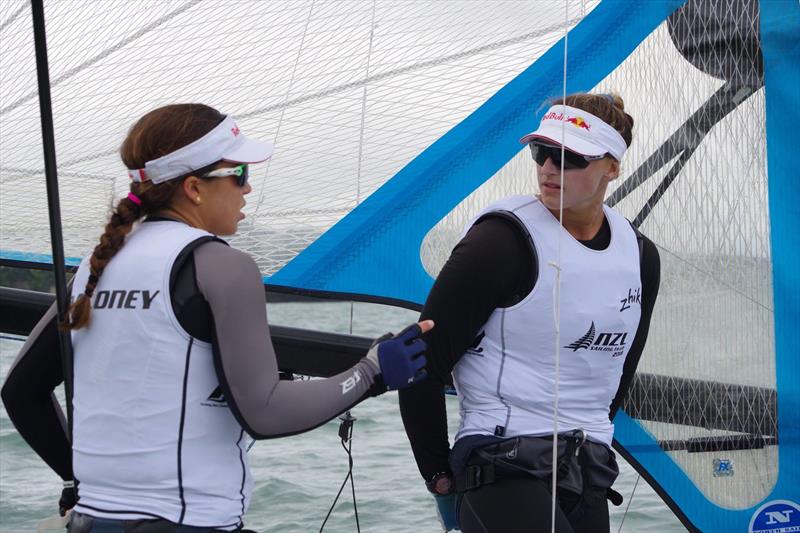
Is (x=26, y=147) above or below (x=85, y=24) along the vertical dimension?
below

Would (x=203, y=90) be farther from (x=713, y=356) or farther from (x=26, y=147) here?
(x=713, y=356)

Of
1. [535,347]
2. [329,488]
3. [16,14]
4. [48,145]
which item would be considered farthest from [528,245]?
[329,488]

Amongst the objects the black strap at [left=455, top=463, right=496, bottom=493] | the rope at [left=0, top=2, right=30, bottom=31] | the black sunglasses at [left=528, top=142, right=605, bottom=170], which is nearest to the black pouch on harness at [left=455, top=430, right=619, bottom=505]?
the black strap at [left=455, top=463, right=496, bottom=493]

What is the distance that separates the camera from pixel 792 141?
7.22 feet

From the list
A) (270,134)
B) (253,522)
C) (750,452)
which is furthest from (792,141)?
(253,522)

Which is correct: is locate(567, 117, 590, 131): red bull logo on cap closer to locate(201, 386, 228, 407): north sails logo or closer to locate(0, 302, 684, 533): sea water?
locate(201, 386, 228, 407): north sails logo

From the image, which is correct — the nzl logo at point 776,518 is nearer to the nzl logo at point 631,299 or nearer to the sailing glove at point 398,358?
the nzl logo at point 631,299

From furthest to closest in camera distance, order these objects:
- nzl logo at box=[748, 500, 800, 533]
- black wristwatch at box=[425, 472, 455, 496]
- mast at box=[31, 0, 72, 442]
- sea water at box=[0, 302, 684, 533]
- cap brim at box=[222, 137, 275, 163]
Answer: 1. sea water at box=[0, 302, 684, 533]
2. nzl logo at box=[748, 500, 800, 533]
3. black wristwatch at box=[425, 472, 455, 496]
4. mast at box=[31, 0, 72, 442]
5. cap brim at box=[222, 137, 275, 163]

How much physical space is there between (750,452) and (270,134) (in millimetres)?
1178

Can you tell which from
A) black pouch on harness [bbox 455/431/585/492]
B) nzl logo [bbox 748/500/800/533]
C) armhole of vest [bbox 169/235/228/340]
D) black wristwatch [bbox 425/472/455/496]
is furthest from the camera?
nzl logo [bbox 748/500/800/533]

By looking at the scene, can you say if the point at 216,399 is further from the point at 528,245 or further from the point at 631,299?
the point at 631,299

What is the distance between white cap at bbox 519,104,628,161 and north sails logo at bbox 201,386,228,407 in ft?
2.10

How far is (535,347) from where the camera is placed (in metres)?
1.61

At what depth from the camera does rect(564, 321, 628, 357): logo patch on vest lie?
1624mm
